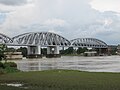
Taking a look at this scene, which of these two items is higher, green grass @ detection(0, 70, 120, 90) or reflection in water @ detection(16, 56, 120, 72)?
reflection in water @ detection(16, 56, 120, 72)

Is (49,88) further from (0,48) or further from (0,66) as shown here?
(0,48)

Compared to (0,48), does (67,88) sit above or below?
below

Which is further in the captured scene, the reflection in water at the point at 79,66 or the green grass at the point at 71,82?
the reflection in water at the point at 79,66

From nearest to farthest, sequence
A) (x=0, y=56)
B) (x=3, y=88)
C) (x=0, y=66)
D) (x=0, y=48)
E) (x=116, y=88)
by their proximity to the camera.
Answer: (x=116, y=88) → (x=3, y=88) → (x=0, y=66) → (x=0, y=56) → (x=0, y=48)

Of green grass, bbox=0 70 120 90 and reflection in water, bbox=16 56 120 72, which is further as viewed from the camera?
reflection in water, bbox=16 56 120 72

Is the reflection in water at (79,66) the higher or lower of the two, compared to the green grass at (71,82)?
higher

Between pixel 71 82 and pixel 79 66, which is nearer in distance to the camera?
pixel 71 82

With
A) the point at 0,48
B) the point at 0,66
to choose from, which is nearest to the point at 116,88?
the point at 0,66

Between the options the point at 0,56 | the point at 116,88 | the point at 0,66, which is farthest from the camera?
the point at 0,56

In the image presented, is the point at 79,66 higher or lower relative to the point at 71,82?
higher

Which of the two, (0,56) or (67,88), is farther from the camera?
(0,56)

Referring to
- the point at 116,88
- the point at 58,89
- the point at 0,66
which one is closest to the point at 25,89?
the point at 58,89

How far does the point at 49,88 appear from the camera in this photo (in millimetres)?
26344

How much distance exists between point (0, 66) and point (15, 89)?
3303 centimetres
